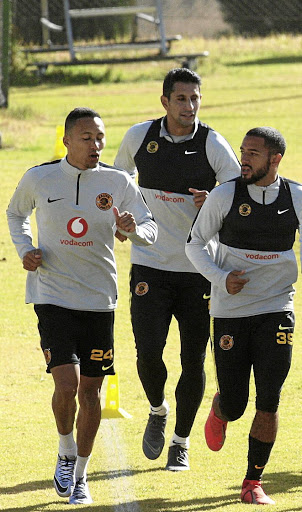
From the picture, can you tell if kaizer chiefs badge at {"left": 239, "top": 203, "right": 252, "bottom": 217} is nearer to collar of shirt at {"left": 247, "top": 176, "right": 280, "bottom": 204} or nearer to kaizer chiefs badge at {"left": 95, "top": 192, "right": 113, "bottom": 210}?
collar of shirt at {"left": 247, "top": 176, "right": 280, "bottom": 204}

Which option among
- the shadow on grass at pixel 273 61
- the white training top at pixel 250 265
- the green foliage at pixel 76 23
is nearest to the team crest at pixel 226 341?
the white training top at pixel 250 265

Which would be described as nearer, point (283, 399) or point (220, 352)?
point (220, 352)

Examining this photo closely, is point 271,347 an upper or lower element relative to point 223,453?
upper

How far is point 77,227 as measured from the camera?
20.6ft

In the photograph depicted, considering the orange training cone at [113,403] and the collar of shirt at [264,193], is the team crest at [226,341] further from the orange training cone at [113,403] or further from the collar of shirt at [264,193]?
the orange training cone at [113,403]

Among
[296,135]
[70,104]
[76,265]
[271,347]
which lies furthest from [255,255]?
[70,104]

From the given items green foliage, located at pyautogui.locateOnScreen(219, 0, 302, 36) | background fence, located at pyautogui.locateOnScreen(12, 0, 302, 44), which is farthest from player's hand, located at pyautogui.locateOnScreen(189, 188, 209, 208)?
green foliage, located at pyautogui.locateOnScreen(219, 0, 302, 36)

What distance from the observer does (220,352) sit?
6465 mm

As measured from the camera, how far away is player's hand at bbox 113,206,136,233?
6.12 meters

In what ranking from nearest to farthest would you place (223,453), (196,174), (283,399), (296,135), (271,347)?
1. (271,347)
2. (196,174)
3. (223,453)
4. (283,399)
5. (296,135)

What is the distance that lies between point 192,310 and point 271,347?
1.00m

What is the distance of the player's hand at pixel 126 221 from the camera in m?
6.12

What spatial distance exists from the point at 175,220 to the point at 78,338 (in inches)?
44.4

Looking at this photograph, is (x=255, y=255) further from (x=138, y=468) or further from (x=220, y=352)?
(x=138, y=468)
